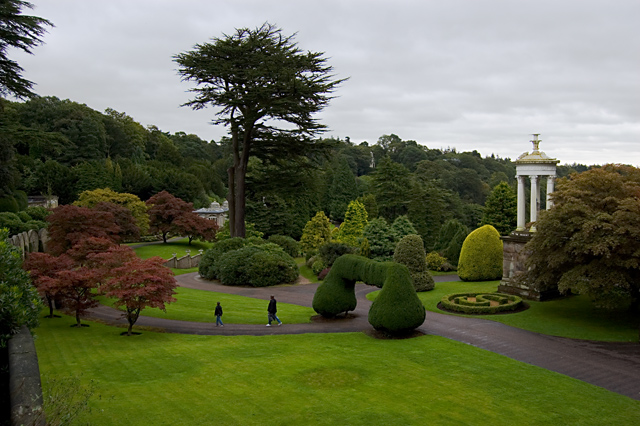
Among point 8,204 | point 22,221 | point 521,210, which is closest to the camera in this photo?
point 521,210

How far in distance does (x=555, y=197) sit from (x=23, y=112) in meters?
74.7

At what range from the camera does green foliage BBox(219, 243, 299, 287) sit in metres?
35.4

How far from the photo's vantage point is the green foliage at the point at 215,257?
123 ft

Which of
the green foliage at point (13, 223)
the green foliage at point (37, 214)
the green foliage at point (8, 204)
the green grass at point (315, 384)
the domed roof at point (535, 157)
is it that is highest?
the domed roof at point (535, 157)

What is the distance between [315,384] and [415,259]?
19.1 metres

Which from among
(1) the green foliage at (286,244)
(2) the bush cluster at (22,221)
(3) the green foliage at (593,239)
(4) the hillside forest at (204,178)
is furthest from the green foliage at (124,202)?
(3) the green foliage at (593,239)

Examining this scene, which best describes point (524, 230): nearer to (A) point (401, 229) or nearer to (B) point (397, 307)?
(B) point (397, 307)

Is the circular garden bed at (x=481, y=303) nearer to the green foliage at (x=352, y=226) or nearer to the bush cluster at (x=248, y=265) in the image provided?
the bush cluster at (x=248, y=265)

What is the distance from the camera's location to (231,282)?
118 feet

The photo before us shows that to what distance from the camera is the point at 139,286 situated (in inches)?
756

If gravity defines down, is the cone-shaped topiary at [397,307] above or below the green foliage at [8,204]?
below

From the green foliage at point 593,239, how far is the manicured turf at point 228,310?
1146 centimetres

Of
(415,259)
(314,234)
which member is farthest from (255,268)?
(314,234)

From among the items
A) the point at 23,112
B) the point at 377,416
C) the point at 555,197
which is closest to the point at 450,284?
the point at 555,197
